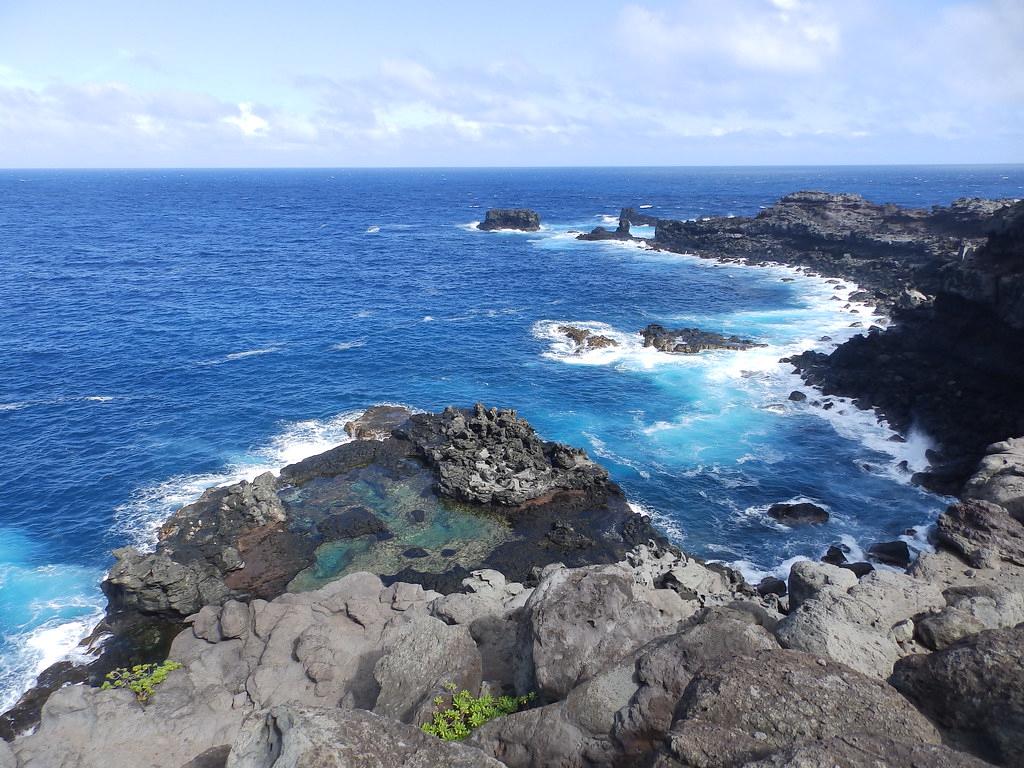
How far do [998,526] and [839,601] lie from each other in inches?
491

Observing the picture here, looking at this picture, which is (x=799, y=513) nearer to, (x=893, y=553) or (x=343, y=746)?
(x=893, y=553)

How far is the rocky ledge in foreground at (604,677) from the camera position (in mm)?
10352

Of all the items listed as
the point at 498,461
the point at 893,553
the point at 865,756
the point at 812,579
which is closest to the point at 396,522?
the point at 498,461

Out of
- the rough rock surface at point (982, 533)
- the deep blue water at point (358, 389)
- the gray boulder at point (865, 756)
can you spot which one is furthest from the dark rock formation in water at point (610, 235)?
the gray boulder at point (865, 756)

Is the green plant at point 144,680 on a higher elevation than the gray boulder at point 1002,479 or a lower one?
lower

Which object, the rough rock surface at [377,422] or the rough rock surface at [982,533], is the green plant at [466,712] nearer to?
the rough rock surface at [982,533]

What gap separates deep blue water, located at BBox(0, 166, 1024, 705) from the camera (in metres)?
39.8

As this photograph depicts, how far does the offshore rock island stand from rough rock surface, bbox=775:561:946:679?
88mm

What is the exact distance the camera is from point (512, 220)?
526ft

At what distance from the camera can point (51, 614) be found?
1291 inches

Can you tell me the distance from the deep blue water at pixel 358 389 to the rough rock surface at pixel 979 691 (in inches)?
940

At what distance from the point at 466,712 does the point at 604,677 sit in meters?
4.62

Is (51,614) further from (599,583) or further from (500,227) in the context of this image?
(500,227)

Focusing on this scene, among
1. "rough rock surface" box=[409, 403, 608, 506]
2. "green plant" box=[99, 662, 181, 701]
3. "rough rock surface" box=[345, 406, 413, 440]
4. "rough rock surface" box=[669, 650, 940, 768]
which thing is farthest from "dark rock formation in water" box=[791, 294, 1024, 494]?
"green plant" box=[99, 662, 181, 701]
